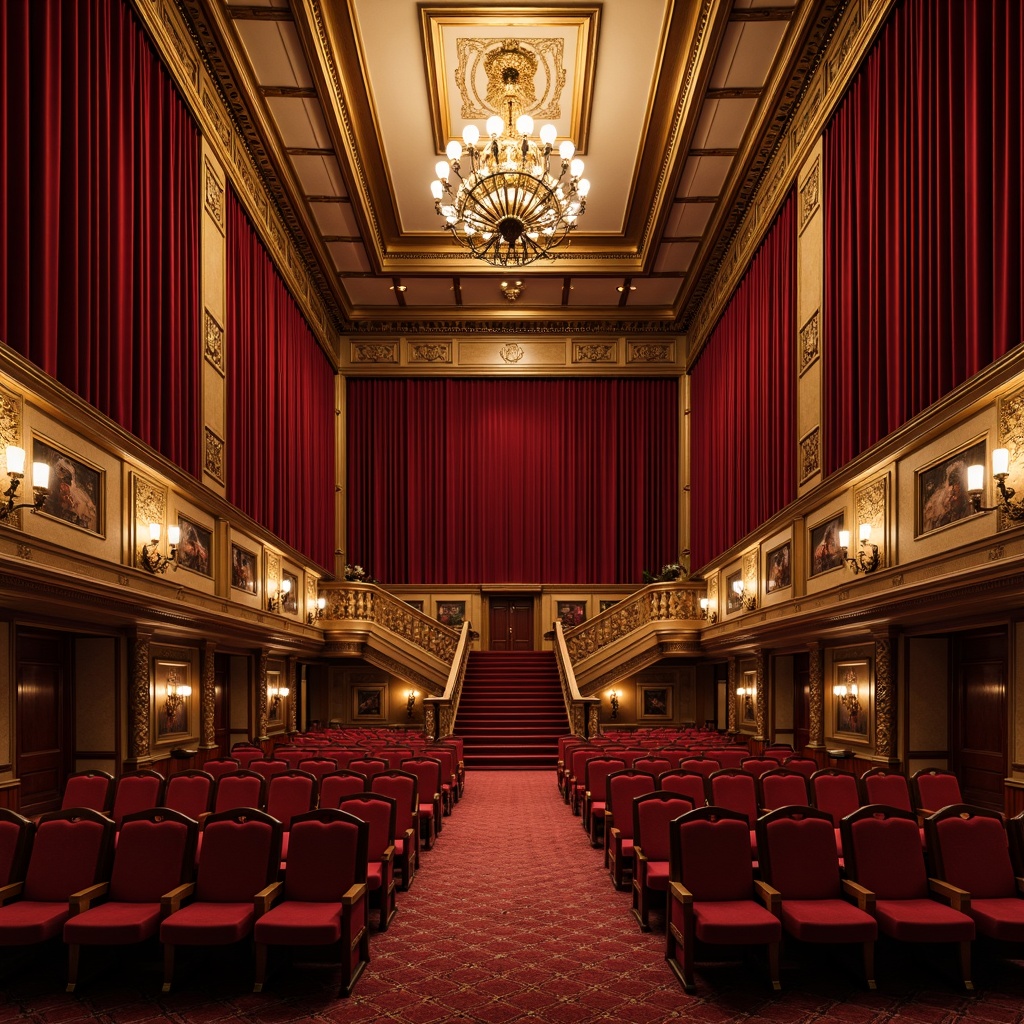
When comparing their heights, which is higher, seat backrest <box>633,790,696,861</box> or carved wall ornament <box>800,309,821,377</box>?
carved wall ornament <box>800,309,821,377</box>

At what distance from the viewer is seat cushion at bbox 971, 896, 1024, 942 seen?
5133 mm

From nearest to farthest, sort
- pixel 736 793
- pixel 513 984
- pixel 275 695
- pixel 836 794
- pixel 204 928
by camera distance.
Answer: pixel 204 928
pixel 513 984
pixel 736 793
pixel 836 794
pixel 275 695

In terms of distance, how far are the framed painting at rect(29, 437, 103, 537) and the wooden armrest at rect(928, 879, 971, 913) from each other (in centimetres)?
721

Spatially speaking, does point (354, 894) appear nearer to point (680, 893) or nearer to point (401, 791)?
point (680, 893)

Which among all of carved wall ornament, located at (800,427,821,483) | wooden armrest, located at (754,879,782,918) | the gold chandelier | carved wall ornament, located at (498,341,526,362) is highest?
carved wall ornament, located at (498,341,526,362)

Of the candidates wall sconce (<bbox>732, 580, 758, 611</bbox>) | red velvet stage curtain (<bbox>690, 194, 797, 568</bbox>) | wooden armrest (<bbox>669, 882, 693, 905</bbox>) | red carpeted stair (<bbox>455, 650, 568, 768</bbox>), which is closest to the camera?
wooden armrest (<bbox>669, 882, 693, 905</bbox>)

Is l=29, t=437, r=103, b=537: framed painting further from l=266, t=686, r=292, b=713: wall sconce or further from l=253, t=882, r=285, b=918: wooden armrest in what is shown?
l=266, t=686, r=292, b=713: wall sconce

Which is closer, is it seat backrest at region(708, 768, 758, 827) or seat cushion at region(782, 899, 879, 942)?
seat cushion at region(782, 899, 879, 942)

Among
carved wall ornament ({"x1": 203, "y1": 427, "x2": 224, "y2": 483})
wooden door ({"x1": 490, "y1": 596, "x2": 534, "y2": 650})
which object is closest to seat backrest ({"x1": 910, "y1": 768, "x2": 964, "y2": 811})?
carved wall ornament ({"x1": 203, "y1": 427, "x2": 224, "y2": 483})

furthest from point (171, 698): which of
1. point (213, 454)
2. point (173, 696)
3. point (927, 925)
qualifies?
point (927, 925)

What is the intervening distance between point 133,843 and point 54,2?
7.79 m

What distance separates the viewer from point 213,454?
13547 millimetres

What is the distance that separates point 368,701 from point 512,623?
487cm

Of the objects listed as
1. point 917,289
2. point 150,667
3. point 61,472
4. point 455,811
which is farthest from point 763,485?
point 61,472
